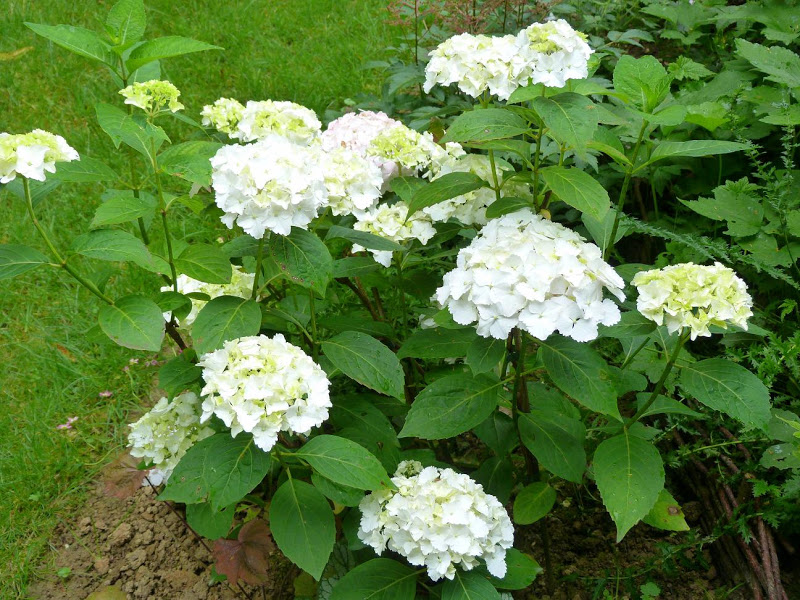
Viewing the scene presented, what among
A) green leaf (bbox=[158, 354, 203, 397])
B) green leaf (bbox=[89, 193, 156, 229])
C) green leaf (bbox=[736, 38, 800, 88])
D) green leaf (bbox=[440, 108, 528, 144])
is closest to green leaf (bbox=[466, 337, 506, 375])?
green leaf (bbox=[440, 108, 528, 144])

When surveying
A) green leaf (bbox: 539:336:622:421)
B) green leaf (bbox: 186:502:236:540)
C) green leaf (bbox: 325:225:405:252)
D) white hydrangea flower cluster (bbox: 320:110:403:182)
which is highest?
green leaf (bbox: 325:225:405:252)

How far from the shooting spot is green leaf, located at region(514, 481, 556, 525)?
182cm

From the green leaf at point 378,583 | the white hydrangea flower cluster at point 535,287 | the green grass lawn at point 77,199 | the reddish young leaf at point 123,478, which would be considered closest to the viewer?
the white hydrangea flower cluster at point 535,287

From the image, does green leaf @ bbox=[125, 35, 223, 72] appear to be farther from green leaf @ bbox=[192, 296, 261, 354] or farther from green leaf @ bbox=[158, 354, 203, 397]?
green leaf @ bbox=[158, 354, 203, 397]

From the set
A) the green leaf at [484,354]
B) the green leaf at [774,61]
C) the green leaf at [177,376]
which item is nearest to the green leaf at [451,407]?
the green leaf at [484,354]

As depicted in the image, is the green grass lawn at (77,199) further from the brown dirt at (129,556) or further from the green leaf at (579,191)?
the green leaf at (579,191)

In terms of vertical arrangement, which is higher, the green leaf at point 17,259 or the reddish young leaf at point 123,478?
the green leaf at point 17,259

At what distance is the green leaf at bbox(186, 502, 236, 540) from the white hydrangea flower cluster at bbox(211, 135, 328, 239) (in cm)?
71

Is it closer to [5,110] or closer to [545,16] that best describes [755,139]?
[545,16]

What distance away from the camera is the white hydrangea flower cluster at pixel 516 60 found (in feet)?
5.12

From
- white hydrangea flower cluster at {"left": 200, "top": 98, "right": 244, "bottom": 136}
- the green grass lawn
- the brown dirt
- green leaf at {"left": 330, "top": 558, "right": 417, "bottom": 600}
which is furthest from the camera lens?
the green grass lawn

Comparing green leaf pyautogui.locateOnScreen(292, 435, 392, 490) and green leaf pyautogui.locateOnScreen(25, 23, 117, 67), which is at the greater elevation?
green leaf pyautogui.locateOnScreen(25, 23, 117, 67)

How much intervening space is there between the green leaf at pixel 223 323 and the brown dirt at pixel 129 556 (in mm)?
961

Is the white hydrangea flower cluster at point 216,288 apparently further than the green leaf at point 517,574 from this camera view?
Yes
